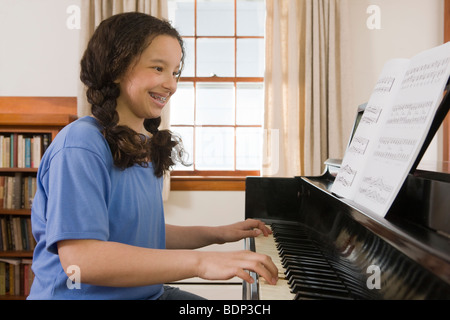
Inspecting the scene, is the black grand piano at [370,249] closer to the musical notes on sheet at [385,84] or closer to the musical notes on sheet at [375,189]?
the musical notes on sheet at [375,189]

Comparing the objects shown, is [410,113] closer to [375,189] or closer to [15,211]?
[375,189]

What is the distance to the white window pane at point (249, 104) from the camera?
3.54 meters

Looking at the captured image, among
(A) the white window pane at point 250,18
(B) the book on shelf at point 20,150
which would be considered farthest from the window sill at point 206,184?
(A) the white window pane at point 250,18

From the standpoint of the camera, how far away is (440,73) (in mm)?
858

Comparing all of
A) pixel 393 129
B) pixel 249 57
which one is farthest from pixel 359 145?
pixel 249 57

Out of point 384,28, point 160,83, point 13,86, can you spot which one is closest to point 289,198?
point 160,83

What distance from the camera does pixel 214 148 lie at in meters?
3.58

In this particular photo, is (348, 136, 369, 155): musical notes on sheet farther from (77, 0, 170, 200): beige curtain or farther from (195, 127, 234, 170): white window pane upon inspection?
(195, 127, 234, 170): white window pane

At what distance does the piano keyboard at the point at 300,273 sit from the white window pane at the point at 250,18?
8.29 ft

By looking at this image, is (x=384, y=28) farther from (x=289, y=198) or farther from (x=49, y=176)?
(x=49, y=176)

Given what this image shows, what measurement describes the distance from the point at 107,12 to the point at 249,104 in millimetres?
1424

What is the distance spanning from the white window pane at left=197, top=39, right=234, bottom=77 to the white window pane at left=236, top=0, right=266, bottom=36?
6.5 inches

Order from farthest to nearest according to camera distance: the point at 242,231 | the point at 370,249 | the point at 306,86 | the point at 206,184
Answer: the point at 206,184 → the point at 306,86 → the point at 242,231 → the point at 370,249
